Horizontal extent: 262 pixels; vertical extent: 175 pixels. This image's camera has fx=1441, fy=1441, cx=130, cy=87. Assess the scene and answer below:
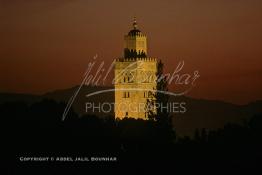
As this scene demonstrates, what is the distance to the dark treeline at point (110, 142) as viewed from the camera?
8631 cm

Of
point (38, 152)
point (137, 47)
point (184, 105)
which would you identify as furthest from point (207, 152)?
point (184, 105)

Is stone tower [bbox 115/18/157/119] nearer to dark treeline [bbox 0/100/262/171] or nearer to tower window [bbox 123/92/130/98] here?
tower window [bbox 123/92/130/98]

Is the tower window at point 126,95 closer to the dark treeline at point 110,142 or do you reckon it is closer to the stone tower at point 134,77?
the stone tower at point 134,77

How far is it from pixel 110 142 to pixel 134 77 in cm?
3428

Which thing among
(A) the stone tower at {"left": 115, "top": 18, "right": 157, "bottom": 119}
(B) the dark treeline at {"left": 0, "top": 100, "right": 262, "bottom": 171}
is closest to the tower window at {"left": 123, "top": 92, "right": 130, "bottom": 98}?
(A) the stone tower at {"left": 115, "top": 18, "right": 157, "bottom": 119}

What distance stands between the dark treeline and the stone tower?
1613 centimetres

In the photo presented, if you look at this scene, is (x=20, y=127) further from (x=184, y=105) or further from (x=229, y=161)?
(x=184, y=105)

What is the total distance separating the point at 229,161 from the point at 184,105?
66049mm

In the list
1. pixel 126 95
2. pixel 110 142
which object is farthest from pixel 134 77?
pixel 110 142

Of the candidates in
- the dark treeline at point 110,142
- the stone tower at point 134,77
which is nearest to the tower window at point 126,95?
the stone tower at point 134,77

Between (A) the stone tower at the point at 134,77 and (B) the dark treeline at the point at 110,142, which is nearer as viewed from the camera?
(B) the dark treeline at the point at 110,142

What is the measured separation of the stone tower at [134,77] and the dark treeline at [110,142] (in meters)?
16.1

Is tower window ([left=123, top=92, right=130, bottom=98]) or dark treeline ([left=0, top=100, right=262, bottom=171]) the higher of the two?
tower window ([left=123, top=92, right=130, bottom=98])

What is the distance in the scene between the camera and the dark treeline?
8631 centimetres
